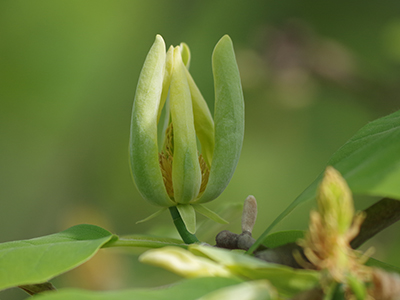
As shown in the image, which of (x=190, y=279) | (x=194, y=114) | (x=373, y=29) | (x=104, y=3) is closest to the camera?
(x=190, y=279)

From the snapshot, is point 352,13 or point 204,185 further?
point 352,13

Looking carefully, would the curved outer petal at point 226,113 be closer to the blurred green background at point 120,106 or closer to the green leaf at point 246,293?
the green leaf at point 246,293

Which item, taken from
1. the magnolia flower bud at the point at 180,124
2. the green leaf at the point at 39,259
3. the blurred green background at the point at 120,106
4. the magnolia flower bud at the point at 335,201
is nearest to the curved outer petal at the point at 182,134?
the magnolia flower bud at the point at 180,124

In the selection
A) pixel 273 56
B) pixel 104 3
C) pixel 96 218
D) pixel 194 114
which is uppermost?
pixel 104 3

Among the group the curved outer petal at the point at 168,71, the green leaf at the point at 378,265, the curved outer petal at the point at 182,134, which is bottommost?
the green leaf at the point at 378,265

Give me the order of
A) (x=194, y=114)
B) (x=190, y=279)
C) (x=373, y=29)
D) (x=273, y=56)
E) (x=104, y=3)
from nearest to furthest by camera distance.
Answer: (x=190, y=279) → (x=194, y=114) → (x=273, y=56) → (x=373, y=29) → (x=104, y=3)

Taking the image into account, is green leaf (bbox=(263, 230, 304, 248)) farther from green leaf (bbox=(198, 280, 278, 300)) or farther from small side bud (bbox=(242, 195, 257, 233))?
green leaf (bbox=(198, 280, 278, 300))

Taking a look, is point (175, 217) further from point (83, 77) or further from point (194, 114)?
point (83, 77)

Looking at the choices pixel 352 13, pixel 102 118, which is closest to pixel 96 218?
pixel 102 118
